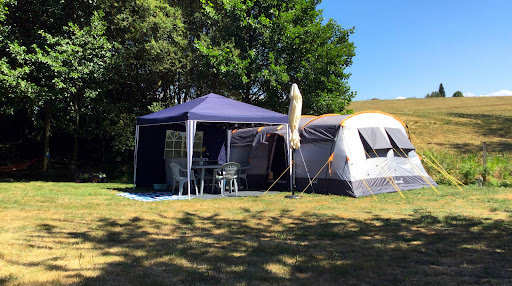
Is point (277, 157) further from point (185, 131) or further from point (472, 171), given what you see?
point (472, 171)

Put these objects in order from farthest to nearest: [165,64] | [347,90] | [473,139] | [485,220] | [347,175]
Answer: [473,139] < [347,90] < [165,64] < [347,175] < [485,220]

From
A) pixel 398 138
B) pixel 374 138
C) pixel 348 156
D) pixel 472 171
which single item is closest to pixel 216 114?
pixel 348 156

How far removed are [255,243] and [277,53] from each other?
411 inches

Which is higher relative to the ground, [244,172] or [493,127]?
[493,127]

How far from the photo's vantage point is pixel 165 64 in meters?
13.3

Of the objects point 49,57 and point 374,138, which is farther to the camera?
point 49,57

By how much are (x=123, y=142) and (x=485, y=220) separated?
1119 centimetres

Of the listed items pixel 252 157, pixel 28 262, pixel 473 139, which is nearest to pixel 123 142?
pixel 252 157

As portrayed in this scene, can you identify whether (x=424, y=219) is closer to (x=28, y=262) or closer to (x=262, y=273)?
(x=262, y=273)

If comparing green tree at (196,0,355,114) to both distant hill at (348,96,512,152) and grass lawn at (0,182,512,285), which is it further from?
grass lawn at (0,182,512,285)

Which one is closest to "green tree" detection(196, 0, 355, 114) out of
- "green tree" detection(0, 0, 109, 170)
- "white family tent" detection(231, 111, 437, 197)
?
"green tree" detection(0, 0, 109, 170)

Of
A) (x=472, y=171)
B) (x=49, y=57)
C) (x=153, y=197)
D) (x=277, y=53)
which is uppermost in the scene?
(x=277, y=53)

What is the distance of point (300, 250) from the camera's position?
3.88 metres

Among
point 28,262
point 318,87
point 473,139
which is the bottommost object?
point 28,262
